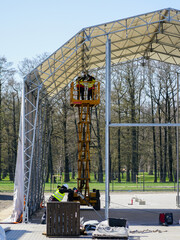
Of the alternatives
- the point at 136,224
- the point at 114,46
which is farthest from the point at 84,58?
the point at 136,224

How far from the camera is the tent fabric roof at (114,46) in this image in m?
20.0

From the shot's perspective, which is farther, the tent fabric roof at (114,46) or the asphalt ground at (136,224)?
the tent fabric roof at (114,46)

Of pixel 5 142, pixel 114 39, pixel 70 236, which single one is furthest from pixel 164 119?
pixel 70 236

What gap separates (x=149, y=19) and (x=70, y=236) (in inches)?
460

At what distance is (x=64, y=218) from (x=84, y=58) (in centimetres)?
1287

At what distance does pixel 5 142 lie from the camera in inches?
1973

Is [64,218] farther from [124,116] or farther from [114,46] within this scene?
[124,116]

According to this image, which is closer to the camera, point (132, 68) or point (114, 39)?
point (114, 39)

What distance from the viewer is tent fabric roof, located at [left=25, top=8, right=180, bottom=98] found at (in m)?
20.0

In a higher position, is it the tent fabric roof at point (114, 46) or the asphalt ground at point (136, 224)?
the tent fabric roof at point (114, 46)

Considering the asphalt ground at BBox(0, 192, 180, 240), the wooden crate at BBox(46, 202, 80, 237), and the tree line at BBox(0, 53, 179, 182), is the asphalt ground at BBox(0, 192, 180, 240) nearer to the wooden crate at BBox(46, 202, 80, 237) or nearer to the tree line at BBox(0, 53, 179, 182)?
the wooden crate at BBox(46, 202, 80, 237)

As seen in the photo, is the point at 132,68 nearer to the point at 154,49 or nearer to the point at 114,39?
the point at 154,49

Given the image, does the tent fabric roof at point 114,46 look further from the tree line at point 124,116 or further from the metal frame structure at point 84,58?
the tree line at point 124,116

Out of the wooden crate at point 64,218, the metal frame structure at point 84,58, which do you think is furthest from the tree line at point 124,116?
the wooden crate at point 64,218
